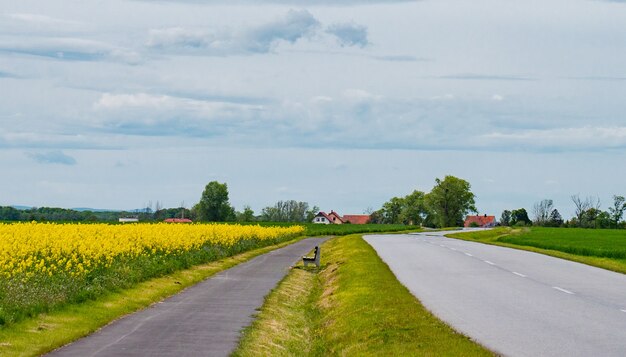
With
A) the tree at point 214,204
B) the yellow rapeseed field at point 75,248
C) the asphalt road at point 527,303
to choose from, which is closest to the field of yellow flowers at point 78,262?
the yellow rapeseed field at point 75,248

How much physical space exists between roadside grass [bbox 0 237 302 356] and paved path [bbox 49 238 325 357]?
12.2 inches

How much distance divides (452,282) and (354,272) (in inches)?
180

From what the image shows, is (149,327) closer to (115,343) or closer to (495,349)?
(115,343)

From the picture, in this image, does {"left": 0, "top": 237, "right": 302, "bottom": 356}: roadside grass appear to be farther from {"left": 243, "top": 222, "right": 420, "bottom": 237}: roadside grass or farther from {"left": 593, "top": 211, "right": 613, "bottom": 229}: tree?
{"left": 593, "top": 211, "right": 613, "bottom": 229}: tree

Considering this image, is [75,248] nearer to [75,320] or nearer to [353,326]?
[75,320]

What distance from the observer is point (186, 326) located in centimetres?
1611

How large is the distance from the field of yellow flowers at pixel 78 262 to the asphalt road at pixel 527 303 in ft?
24.8

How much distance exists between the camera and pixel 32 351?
43.6ft

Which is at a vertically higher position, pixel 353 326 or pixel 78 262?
pixel 78 262

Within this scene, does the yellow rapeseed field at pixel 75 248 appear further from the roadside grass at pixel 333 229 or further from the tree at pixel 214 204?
the tree at pixel 214 204

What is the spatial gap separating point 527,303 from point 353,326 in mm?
5012

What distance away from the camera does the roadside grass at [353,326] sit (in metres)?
13.6

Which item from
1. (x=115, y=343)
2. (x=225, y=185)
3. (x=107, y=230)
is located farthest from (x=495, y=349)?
(x=225, y=185)

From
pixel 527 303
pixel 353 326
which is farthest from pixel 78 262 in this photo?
pixel 527 303
